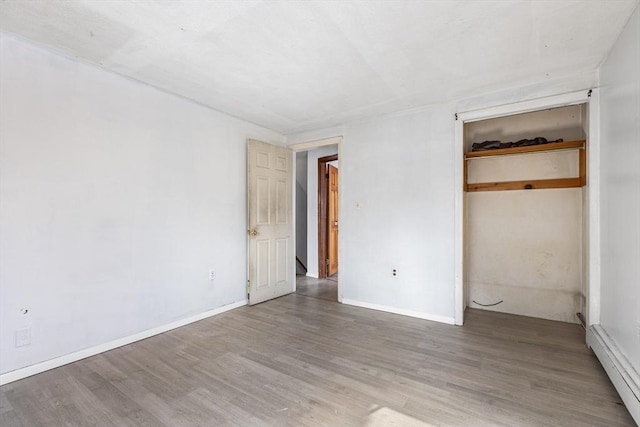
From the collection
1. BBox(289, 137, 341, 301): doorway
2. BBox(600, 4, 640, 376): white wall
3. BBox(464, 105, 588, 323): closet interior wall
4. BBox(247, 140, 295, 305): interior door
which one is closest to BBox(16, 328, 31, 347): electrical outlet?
BBox(247, 140, 295, 305): interior door

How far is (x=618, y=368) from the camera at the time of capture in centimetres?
183

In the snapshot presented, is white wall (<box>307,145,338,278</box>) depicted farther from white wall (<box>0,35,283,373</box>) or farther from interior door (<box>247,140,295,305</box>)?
white wall (<box>0,35,283,373</box>)

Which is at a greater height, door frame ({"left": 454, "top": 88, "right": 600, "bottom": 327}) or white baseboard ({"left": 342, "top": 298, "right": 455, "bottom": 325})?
door frame ({"left": 454, "top": 88, "right": 600, "bottom": 327})

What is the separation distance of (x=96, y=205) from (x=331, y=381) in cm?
238

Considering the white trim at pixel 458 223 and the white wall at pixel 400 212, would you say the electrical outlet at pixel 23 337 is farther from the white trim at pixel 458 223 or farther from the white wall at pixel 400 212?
the white trim at pixel 458 223

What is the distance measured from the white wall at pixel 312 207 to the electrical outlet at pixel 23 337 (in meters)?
3.93

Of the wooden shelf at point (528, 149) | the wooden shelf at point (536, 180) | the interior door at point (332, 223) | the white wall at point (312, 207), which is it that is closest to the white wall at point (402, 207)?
the wooden shelf at point (528, 149)

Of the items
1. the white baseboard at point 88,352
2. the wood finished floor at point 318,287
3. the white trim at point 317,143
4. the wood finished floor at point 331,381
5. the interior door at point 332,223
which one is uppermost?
the white trim at point 317,143

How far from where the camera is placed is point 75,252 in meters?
2.32

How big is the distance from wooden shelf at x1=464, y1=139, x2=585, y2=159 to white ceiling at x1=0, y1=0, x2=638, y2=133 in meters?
0.68

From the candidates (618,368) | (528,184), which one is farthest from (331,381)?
(528,184)

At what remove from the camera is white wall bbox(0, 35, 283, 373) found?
2.07 m

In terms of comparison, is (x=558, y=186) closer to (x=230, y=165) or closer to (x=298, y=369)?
(x=298, y=369)

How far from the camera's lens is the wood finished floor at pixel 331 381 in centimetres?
170
